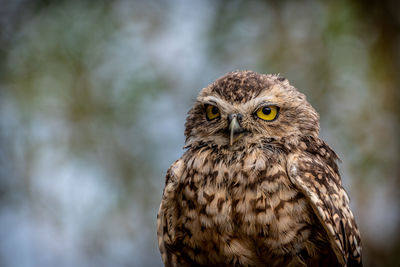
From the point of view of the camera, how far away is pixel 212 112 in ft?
8.64

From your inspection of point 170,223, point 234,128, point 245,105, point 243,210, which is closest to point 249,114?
point 245,105

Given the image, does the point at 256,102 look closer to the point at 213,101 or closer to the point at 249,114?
the point at 249,114

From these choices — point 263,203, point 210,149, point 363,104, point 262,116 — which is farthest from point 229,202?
point 363,104

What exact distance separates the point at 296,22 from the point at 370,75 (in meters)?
1.35

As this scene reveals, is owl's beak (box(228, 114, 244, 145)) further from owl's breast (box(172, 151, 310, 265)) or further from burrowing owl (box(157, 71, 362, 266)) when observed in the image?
owl's breast (box(172, 151, 310, 265))

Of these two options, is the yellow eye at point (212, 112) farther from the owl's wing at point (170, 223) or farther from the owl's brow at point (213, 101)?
the owl's wing at point (170, 223)

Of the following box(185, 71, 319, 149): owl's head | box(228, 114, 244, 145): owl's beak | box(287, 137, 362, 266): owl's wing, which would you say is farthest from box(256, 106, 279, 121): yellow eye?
box(287, 137, 362, 266): owl's wing

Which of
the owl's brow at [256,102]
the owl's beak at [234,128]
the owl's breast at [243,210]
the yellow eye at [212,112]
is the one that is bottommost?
the owl's breast at [243,210]

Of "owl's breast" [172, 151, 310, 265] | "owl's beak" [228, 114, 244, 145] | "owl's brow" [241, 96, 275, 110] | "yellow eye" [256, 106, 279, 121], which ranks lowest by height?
"owl's breast" [172, 151, 310, 265]

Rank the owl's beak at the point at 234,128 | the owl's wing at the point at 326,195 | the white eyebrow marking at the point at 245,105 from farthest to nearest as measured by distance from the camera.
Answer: the white eyebrow marking at the point at 245,105
the owl's beak at the point at 234,128
the owl's wing at the point at 326,195

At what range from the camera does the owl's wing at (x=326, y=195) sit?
228 cm

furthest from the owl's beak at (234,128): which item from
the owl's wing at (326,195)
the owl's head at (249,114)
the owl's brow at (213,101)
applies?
the owl's wing at (326,195)

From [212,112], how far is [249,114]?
0.80 ft

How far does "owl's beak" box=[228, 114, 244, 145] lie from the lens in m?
2.41
